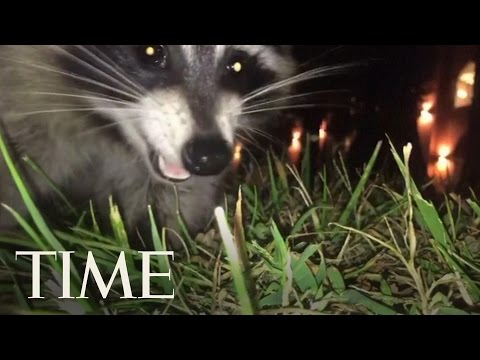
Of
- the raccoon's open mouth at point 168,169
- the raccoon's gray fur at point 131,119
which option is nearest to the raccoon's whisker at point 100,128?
the raccoon's gray fur at point 131,119

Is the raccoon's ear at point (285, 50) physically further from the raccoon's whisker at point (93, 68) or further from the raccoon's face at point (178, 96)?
the raccoon's whisker at point (93, 68)

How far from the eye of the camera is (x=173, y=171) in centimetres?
183

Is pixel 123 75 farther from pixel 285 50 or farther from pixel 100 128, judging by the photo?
pixel 285 50

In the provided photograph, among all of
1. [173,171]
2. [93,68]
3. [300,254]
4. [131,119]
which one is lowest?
[300,254]

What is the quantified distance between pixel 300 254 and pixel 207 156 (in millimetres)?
330

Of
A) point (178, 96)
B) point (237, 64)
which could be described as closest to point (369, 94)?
point (237, 64)

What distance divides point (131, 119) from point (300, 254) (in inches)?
20.8

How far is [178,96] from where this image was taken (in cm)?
179

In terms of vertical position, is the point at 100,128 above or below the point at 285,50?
below

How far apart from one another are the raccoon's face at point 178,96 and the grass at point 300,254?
0.13 metres

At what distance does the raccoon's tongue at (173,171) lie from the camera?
5.97ft
